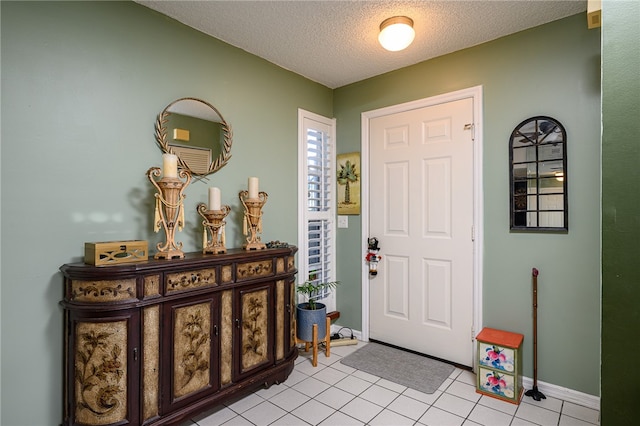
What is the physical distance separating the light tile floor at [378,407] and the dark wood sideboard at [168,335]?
141mm

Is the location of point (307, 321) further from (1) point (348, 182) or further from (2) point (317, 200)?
(1) point (348, 182)

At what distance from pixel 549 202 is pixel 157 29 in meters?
2.84

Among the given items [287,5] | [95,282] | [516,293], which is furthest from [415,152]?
[95,282]

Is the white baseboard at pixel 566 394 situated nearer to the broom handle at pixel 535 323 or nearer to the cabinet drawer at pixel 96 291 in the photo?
the broom handle at pixel 535 323

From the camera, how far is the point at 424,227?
2.87 meters

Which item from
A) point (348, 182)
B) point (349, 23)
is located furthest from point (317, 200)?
point (349, 23)

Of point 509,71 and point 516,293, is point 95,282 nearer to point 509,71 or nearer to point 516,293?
point 516,293

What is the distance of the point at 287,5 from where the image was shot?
2074 mm

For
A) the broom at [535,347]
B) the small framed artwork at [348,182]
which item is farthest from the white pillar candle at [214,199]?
the broom at [535,347]

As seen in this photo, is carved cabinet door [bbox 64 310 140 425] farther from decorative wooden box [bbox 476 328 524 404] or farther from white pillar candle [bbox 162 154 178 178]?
decorative wooden box [bbox 476 328 524 404]

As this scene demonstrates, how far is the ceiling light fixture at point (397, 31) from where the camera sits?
2.15 m

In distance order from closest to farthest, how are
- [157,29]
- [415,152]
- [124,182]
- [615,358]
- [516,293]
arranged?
[615,358]
[124,182]
[157,29]
[516,293]
[415,152]

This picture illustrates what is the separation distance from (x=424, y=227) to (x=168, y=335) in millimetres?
2098

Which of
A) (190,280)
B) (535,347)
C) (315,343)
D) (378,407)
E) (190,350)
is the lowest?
(378,407)
